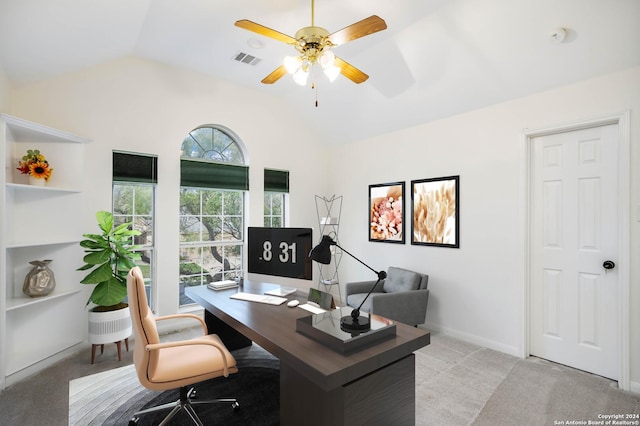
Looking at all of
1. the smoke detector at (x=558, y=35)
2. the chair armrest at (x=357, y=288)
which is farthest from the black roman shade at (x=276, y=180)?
the smoke detector at (x=558, y=35)

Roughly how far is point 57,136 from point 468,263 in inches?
170

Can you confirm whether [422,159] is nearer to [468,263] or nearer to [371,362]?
[468,263]

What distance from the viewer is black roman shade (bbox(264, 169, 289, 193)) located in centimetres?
472

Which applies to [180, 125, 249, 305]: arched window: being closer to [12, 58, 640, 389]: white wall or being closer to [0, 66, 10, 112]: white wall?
[12, 58, 640, 389]: white wall

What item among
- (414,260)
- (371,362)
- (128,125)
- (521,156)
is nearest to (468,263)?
(414,260)

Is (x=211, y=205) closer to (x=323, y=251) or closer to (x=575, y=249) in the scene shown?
(x=323, y=251)

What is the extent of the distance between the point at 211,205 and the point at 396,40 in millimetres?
2969

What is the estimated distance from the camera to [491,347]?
3.32 meters

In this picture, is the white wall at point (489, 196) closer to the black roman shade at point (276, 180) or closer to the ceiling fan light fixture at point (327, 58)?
the black roman shade at point (276, 180)

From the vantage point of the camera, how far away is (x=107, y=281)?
2.94m

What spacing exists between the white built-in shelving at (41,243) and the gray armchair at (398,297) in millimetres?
2930

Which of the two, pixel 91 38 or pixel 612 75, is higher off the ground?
pixel 91 38

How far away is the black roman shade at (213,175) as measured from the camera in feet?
13.1

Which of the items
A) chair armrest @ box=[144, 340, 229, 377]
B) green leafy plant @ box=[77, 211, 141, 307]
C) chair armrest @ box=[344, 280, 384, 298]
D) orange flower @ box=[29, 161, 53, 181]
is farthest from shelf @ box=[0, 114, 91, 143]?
chair armrest @ box=[344, 280, 384, 298]
